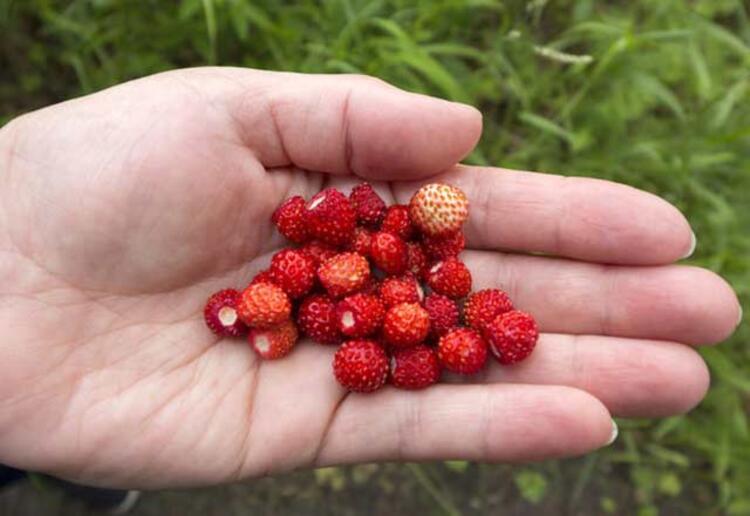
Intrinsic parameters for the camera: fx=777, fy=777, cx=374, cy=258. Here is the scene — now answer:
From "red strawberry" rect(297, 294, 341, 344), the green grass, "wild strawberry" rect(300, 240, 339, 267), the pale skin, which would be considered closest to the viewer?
the pale skin

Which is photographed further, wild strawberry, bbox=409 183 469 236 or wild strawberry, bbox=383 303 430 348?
wild strawberry, bbox=409 183 469 236

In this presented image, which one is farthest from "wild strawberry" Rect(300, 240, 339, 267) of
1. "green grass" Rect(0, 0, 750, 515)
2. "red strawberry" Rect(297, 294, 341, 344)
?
"green grass" Rect(0, 0, 750, 515)

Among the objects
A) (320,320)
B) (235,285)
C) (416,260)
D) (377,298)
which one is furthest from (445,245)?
(235,285)

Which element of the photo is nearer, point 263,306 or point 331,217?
point 263,306

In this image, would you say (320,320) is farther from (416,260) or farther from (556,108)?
(556,108)

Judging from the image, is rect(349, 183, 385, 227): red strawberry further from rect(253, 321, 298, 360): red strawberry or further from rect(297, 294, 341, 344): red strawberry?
rect(253, 321, 298, 360): red strawberry

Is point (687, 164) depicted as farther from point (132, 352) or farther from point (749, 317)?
point (132, 352)

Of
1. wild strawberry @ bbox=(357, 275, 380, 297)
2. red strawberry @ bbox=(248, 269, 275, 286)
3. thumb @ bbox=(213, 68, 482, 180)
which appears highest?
thumb @ bbox=(213, 68, 482, 180)
